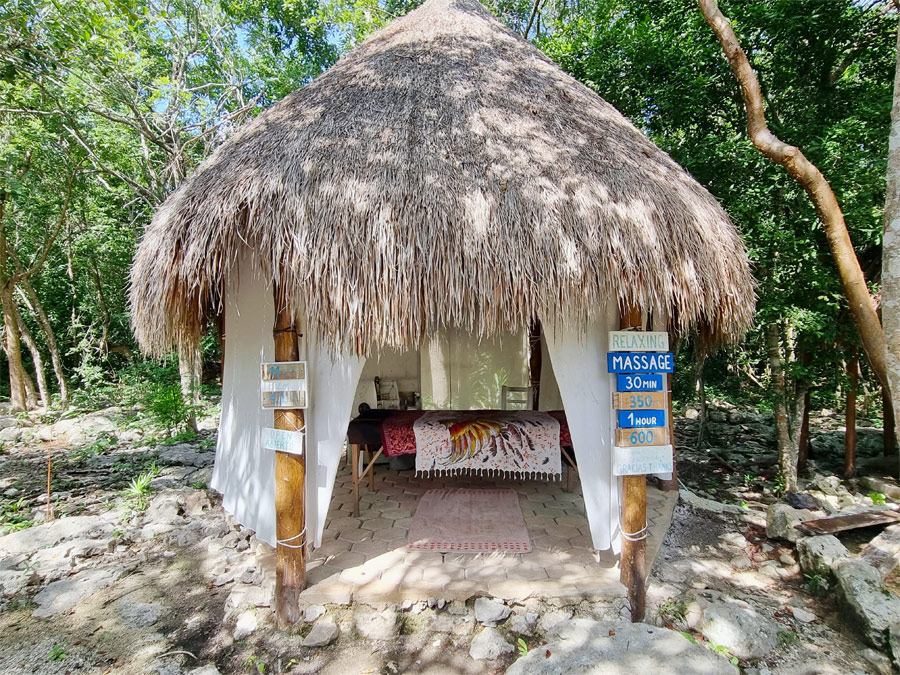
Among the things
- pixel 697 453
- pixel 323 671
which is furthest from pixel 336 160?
pixel 697 453

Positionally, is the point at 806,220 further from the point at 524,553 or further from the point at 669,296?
the point at 524,553

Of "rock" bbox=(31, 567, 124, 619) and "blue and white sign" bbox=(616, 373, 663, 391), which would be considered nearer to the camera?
"blue and white sign" bbox=(616, 373, 663, 391)

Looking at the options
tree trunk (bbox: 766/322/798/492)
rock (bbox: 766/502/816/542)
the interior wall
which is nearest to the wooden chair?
the interior wall

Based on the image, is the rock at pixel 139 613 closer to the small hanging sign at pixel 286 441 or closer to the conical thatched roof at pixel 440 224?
the small hanging sign at pixel 286 441

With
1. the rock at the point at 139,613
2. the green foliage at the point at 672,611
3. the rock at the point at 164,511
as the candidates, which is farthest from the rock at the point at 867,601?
the rock at the point at 164,511

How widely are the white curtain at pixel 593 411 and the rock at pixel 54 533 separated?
347 cm

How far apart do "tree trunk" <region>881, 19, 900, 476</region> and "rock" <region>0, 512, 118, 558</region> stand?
476cm

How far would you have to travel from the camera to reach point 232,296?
293cm

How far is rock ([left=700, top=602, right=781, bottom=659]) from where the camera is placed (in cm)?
222

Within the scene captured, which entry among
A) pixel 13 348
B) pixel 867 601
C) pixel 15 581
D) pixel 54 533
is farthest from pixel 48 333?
pixel 867 601

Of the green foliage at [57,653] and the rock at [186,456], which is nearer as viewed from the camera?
the green foliage at [57,653]

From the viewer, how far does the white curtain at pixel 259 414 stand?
2.54 meters

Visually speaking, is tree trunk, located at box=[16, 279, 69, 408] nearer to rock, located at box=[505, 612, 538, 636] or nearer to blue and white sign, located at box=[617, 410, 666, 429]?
rock, located at box=[505, 612, 538, 636]

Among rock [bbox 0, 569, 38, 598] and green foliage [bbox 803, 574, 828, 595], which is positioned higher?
rock [bbox 0, 569, 38, 598]
